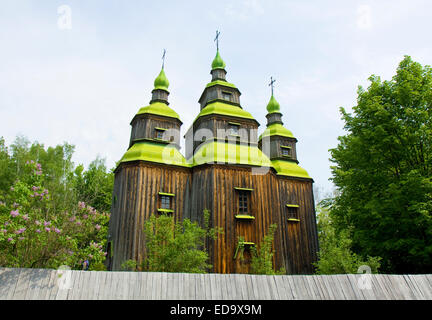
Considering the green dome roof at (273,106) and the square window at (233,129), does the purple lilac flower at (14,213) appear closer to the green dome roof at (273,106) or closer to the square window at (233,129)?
the square window at (233,129)

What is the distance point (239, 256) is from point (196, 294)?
686 centimetres

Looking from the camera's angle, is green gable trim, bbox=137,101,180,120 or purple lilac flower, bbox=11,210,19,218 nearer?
purple lilac flower, bbox=11,210,19,218

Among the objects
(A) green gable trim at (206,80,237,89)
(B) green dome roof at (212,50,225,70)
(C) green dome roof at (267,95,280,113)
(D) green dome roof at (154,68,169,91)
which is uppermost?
(B) green dome roof at (212,50,225,70)

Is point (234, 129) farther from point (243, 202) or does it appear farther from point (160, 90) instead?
point (160, 90)

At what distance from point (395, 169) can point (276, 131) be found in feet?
30.6

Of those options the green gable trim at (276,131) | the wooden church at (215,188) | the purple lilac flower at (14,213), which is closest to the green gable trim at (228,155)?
the wooden church at (215,188)

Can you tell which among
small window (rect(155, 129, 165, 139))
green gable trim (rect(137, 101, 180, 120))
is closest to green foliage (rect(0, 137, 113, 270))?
small window (rect(155, 129, 165, 139))

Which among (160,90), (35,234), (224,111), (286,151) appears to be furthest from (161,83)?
(35,234)

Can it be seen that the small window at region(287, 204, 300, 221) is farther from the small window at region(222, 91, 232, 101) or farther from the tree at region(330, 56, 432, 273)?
the small window at region(222, 91, 232, 101)

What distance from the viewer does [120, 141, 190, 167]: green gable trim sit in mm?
15938

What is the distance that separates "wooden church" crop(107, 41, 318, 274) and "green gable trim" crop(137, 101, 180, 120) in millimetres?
68

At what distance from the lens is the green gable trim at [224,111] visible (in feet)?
59.6

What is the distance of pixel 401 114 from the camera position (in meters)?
15.7
